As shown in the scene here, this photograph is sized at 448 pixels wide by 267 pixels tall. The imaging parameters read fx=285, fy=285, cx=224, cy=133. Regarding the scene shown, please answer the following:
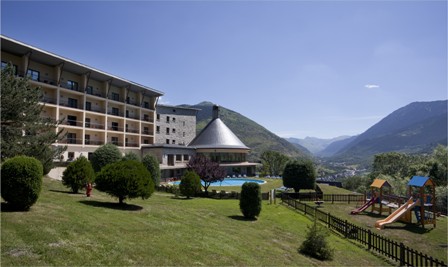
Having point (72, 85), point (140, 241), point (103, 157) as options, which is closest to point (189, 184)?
point (103, 157)

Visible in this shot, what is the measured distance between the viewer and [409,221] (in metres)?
24.0

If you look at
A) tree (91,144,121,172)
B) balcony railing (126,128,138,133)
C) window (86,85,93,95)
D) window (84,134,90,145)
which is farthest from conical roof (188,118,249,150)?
tree (91,144,121,172)

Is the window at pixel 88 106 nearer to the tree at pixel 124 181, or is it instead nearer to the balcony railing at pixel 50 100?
the balcony railing at pixel 50 100

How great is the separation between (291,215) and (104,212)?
49.1 feet

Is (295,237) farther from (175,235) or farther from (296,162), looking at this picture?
(296,162)

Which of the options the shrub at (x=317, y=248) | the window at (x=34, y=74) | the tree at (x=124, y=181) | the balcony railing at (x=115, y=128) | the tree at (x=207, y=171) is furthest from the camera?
the balcony railing at (x=115, y=128)

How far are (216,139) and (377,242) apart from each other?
46.8m

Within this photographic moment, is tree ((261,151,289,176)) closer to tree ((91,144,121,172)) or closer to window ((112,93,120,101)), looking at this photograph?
window ((112,93,120,101))

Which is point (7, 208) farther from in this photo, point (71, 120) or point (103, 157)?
point (71, 120)

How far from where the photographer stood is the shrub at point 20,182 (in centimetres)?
1159

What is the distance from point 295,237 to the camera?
16.8 metres

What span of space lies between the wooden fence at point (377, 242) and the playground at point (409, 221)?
1671 millimetres

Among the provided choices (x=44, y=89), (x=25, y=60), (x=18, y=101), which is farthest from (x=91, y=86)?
(x=18, y=101)

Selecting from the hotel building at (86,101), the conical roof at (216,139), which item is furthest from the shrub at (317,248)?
the conical roof at (216,139)
